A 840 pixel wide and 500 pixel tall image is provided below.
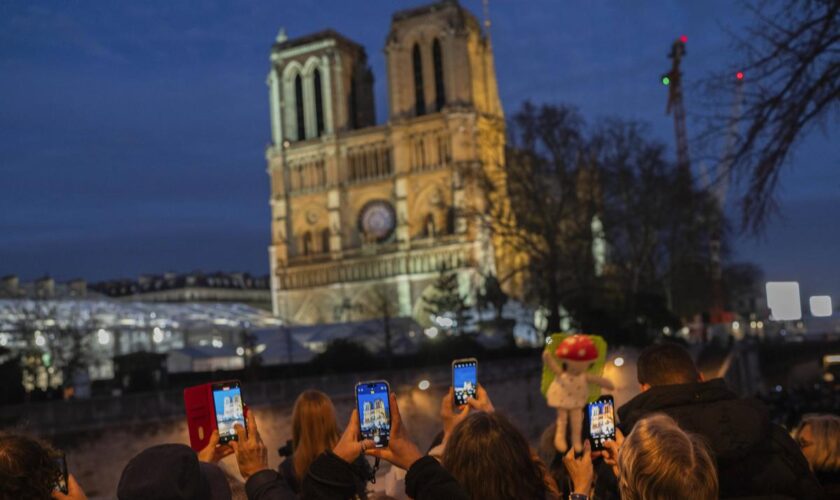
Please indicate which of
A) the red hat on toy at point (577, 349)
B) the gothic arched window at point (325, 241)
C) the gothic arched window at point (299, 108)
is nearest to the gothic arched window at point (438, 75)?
the gothic arched window at point (299, 108)

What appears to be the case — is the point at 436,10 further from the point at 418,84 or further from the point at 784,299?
the point at 784,299

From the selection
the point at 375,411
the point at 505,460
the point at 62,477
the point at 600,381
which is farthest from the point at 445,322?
the point at 62,477

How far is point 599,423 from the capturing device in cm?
532

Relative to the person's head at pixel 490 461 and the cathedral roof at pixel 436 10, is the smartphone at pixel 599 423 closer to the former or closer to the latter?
the person's head at pixel 490 461

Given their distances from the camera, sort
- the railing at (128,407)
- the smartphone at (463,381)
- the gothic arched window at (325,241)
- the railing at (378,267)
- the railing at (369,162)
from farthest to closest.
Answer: the gothic arched window at (325,241)
the railing at (369,162)
the railing at (378,267)
the railing at (128,407)
the smartphone at (463,381)

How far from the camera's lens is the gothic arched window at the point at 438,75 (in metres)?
72.0

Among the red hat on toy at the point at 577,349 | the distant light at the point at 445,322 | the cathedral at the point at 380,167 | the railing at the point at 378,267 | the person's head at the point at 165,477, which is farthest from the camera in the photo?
the cathedral at the point at 380,167

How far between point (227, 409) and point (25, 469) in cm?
137

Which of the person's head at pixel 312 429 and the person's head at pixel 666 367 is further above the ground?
the person's head at pixel 666 367

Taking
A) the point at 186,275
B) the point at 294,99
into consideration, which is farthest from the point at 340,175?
the point at 186,275

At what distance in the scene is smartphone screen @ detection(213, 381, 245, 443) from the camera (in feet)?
16.7

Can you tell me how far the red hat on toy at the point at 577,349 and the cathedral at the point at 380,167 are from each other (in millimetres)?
54511

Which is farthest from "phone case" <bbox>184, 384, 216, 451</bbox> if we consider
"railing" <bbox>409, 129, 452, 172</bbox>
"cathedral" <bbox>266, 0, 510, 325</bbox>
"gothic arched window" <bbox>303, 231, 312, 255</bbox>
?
"gothic arched window" <bbox>303, 231, 312, 255</bbox>

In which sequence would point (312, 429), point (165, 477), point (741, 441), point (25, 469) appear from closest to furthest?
point (25, 469), point (165, 477), point (741, 441), point (312, 429)
